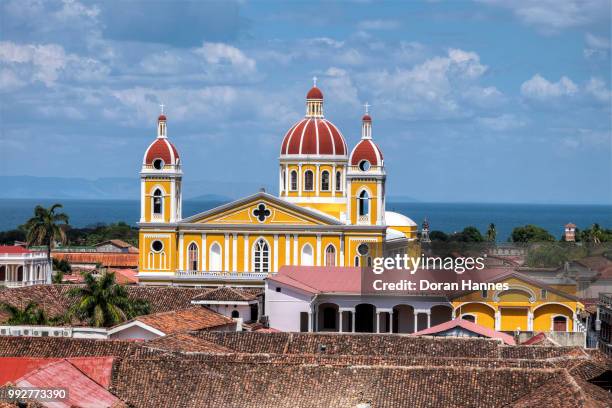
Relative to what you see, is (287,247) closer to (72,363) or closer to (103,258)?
(103,258)

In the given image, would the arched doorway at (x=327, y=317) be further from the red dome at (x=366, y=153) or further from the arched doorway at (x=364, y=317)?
the red dome at (x=366, y=153)

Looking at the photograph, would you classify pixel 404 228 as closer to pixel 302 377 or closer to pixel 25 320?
pixel 25 320

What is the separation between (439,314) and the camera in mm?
71625

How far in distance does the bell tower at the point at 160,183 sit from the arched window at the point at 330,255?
787cm

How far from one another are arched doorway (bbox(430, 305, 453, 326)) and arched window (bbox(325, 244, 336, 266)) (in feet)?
33.4

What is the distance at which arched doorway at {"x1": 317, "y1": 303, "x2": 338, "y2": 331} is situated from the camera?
7377 centimetres

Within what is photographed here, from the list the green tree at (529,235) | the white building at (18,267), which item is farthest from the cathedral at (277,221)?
the green tree at (529,235)

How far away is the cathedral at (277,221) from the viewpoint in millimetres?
80938

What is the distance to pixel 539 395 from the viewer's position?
132 feet

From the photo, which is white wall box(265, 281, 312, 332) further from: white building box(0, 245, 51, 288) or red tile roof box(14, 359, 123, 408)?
red tile roof box(14, 359, 123, 408)

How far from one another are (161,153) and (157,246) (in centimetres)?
482

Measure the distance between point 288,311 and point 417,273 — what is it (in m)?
5.66

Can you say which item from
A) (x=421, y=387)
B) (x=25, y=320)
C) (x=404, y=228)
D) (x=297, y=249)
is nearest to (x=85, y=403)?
(x=421, y=387)

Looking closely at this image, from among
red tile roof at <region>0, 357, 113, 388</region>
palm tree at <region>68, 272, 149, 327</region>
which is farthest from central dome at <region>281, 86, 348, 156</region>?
red tile roof at <region>0, 357, 113, 388</region>
